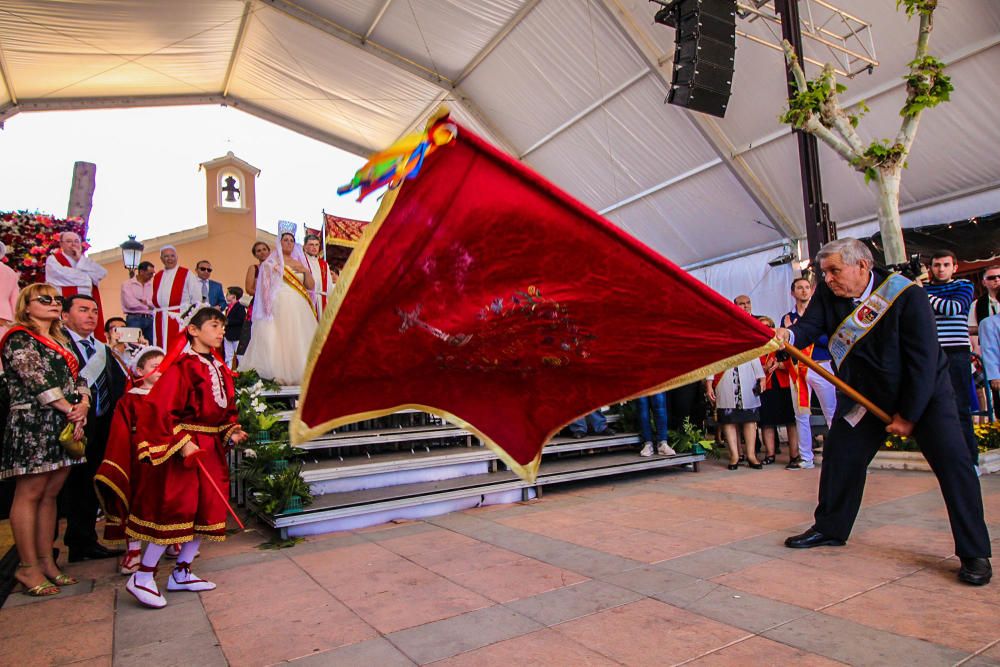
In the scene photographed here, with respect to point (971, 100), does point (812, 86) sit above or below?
below

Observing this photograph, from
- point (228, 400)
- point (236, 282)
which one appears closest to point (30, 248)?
point (228, 400)

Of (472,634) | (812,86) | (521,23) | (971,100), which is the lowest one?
(472,634)

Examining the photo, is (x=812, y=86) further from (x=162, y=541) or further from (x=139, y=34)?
(x=139, y=34)

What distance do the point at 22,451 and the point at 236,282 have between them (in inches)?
743

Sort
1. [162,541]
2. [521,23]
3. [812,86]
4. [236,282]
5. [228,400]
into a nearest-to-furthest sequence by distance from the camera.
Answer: [162,541], [228,400], [812,86], [521,23], [236,282]

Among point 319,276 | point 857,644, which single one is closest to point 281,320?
point 319,276

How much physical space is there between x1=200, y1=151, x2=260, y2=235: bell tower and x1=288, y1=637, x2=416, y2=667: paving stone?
21151 millimetres

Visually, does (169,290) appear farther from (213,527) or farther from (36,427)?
(213,527)

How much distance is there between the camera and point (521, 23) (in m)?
14.6

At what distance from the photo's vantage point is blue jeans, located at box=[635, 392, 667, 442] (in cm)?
769

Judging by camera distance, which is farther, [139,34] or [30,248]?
[139,34]

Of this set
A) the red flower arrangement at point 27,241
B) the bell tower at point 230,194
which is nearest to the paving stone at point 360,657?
the red flower arrangement at point 27,241

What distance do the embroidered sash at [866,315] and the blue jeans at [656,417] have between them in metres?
3.77

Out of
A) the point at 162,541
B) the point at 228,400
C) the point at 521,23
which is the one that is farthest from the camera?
the point at 521,23
